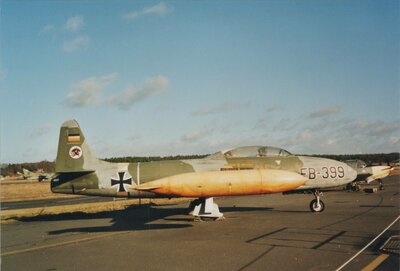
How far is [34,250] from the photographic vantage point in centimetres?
1094

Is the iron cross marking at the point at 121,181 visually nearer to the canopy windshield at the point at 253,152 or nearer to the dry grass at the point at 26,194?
the canopy windshield at the point at 253,152

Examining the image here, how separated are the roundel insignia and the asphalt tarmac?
3.07 m

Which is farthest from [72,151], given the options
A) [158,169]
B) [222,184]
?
[222,184]

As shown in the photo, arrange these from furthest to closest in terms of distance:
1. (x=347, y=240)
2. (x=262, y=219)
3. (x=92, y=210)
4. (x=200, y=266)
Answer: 1. (x=92, y=210)
2. (x=262, y=219)
3. (x=347, y=240)
4. (x=200, y=266)

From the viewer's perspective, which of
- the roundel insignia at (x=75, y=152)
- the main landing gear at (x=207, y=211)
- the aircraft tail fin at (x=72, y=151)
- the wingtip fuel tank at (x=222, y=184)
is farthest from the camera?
the roundel insignia at (x=75, y=152)

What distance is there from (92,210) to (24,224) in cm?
509

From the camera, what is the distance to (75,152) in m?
16.9

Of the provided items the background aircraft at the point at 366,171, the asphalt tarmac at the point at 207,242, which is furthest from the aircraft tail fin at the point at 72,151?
the background aircraft at the point at 366,171

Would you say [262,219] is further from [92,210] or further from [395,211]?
[92,210]

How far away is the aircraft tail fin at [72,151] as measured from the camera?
16703 mm

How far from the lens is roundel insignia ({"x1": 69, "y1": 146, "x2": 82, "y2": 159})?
16.8m

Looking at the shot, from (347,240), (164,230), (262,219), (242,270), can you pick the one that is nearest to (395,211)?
(262,219)

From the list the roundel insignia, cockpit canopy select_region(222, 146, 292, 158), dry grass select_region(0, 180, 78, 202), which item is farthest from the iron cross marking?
dry grass select_region(0, 180, 78, 202)

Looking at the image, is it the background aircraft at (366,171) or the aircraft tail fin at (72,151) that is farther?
the background aircraft at (366,171)
